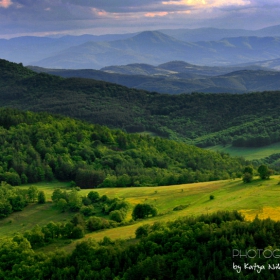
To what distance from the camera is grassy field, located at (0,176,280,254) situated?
168ft

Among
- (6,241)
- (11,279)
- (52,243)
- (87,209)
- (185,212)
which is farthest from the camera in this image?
(87,209)

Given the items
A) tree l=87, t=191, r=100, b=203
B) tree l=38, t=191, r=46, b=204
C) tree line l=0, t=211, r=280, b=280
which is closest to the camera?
tree line l=0, t=211, r=280, b=280

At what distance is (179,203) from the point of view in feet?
210

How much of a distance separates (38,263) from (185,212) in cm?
2194

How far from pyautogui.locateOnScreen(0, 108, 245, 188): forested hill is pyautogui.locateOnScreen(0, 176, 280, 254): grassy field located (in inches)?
531

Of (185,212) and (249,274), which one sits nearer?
(249,274)

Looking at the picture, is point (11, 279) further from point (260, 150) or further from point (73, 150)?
point (260, 150)

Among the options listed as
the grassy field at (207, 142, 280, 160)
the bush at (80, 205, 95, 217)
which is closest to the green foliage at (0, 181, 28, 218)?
the bush at (80, 205, 95, 217)

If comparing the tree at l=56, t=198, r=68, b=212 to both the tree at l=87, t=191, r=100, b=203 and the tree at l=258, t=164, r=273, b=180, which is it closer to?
the tree at l=87, t=191, r=100, b=203

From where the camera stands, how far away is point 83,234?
51.9 m

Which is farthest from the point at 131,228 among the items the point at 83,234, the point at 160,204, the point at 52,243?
the point at 160,204

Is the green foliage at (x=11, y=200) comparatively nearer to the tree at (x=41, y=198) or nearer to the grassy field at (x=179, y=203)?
the grassy field at (x=179, y=203)

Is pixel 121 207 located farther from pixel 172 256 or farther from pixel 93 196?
pixel 172 256

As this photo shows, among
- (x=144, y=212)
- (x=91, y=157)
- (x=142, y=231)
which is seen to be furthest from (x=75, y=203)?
(x=91, y=157)
